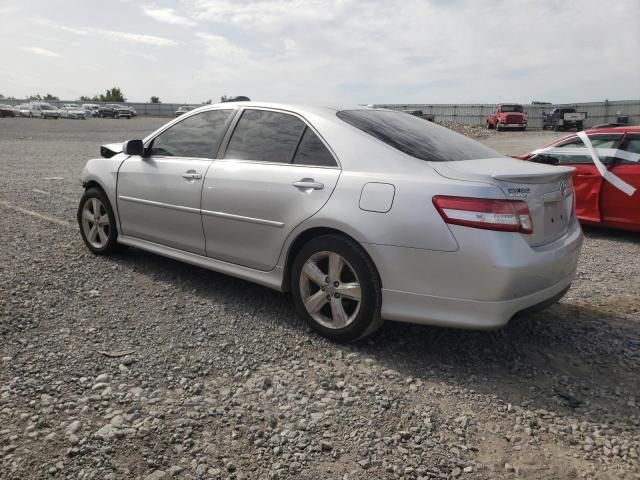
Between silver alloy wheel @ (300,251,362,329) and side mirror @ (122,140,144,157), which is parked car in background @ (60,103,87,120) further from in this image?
silver alloy wheel @ (300,251,362,329)

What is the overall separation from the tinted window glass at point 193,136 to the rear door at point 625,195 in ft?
16.8

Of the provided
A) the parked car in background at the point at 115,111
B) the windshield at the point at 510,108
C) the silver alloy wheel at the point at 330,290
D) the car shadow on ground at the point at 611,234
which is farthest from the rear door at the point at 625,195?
the parked car in background at the point at 115,111

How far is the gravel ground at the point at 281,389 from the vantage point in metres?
2.57

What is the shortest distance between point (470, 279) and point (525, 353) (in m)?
0.92

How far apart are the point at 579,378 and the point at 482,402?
2.41 ft

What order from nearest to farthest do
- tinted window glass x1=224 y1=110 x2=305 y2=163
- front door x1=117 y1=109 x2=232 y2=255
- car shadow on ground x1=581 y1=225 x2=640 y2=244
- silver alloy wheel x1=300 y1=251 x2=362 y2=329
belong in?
silver alloy wheel x1=300 y1=251 x2=362 y2=329 < tinted window glass x1=224 y1=110 x2=305 y2=163 < front door x1=117 y1=109 x2=232 y2=255 < car shadow on ground x1=581 y1=225 x2=640 y2=244

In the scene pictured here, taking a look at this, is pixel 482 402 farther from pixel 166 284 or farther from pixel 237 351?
pixel 166 284

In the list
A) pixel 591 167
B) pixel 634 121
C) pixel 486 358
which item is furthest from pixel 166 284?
pixel 634 121

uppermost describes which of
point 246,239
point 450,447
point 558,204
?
point 558,204

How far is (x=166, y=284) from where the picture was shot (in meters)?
4.90

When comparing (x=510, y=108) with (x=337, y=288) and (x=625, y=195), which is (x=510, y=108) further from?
(x=337, y=288)

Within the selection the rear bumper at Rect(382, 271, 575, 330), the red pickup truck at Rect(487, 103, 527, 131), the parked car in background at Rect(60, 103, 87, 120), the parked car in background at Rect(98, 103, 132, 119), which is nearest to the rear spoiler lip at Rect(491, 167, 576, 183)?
the rear bumper at Rect(382, 271, 575, 330)

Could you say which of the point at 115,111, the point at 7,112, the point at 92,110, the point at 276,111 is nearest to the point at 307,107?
the point at 276,111

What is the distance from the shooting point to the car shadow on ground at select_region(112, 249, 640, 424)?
10.6 feet
